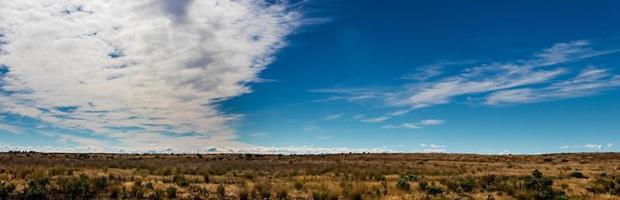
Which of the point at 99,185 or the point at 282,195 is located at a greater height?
the point at 99,185

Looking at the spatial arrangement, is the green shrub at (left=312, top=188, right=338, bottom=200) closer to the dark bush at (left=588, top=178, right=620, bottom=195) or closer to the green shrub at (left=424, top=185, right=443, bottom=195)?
the green shrub at (left=424, top=185, right=443, bottom=195)

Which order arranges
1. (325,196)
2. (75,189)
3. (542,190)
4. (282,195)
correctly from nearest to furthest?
(325,196), (75,189), (282,195), (542,190)

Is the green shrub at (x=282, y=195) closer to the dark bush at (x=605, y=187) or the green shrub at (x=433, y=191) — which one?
the green shrub at (x=433, y=191)

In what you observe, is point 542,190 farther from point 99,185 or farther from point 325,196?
point 99,185

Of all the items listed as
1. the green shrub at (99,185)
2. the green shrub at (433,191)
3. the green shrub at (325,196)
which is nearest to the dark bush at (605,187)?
the green shrub at (433,191)

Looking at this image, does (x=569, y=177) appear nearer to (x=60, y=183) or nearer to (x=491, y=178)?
(x=491, y=178)

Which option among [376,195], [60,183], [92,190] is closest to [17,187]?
[60,183]

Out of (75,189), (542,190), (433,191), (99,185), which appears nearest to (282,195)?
(433,191)

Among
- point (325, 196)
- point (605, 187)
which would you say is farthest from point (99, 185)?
point (605, 187)

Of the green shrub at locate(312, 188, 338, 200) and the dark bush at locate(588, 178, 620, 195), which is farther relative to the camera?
the dark bush at locate(588, 178, 620, 195)

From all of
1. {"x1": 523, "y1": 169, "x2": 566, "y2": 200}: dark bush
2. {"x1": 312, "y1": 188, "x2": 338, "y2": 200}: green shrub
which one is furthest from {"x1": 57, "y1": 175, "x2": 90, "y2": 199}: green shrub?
{"x1": 523, "y1": 169, "x2": 566, "y2": 200}: dark bush

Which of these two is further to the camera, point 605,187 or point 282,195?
point 605,187

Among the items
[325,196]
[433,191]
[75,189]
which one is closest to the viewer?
[325,196]

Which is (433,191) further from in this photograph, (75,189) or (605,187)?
(75,189)
